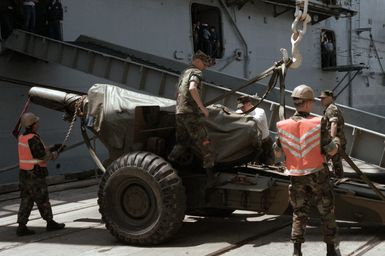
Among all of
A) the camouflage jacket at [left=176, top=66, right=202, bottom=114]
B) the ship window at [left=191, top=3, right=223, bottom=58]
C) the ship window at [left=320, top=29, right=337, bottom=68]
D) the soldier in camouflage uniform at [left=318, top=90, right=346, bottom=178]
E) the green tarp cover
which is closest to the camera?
the camouflage jacket at [left=176, top=66, right=202, bottom=114]

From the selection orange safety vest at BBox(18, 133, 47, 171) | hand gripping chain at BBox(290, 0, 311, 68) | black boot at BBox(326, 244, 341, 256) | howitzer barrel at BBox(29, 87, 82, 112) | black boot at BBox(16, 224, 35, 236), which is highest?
hand gripping chain at BBox(290, 0, 311, 68)

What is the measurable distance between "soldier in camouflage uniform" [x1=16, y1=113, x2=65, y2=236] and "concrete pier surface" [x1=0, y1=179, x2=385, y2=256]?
305mm

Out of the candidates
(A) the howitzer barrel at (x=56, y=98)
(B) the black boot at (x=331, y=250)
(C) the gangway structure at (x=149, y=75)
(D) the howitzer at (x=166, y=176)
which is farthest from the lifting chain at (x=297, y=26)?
(A) the howitzer barrel at (x=56, y=98)

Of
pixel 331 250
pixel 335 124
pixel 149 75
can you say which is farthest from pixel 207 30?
pixel 331 250

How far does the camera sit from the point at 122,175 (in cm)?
584

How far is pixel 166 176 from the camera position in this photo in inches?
221

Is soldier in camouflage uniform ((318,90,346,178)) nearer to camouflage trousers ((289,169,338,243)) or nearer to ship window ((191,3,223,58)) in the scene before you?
camouflage trousers ((289,169,338,243))

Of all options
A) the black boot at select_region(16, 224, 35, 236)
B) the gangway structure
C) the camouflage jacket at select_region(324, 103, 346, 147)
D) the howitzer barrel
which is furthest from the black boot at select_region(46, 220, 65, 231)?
the camouflage jacket at select_region(324, 103, 346, 147)

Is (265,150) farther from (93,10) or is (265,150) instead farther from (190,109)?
(93,10)

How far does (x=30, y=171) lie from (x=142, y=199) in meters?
1.73

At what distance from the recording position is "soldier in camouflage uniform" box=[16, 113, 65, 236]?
657cm

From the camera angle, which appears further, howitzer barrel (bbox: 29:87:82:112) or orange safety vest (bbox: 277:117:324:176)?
howitzer barrel (bbox: 29:87:82:112)

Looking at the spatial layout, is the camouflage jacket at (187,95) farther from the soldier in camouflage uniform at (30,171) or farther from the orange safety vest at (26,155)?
the orange safety vest at (26,155)

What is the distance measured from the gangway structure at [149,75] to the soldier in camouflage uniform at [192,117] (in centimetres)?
264
